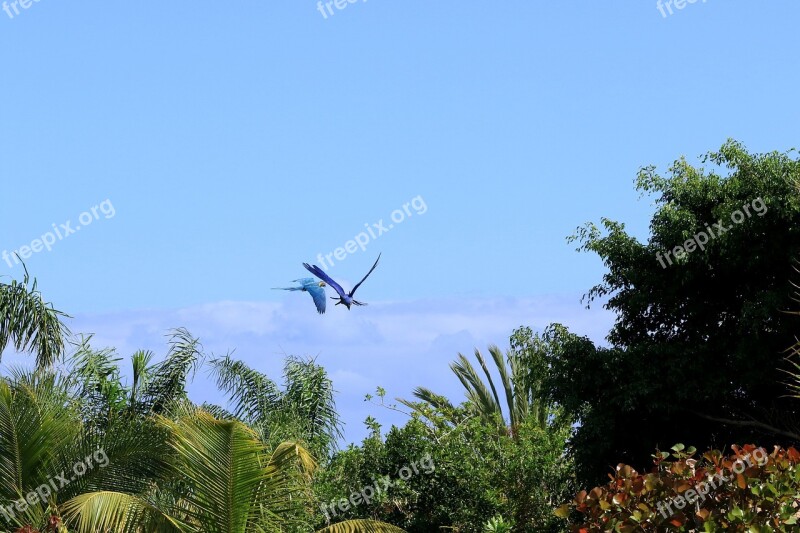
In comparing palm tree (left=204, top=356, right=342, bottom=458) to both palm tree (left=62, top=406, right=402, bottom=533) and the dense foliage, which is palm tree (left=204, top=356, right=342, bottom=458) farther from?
palm tree (left=62, top=406, right=402, bottom=533)

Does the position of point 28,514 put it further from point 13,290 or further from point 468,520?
point 13,290

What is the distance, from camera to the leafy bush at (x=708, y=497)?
25.2ft

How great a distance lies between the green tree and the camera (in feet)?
58.9

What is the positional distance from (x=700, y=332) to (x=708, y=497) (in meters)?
11.8

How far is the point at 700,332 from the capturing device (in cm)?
1925

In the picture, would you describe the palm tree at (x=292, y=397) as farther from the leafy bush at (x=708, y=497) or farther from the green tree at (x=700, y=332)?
the leafy bush at (x=708, y=497)

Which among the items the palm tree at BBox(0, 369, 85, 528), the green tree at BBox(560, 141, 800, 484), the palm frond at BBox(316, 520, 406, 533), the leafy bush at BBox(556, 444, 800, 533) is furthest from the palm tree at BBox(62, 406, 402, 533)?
the green tree at BBox(560, 141, 800, 484)

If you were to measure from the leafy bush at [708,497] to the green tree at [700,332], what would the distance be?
9.85 m

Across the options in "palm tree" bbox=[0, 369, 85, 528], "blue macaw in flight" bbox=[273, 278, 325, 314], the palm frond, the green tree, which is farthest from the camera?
the green tree

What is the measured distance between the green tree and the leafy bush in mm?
9854

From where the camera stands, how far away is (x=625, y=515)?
7.94 m

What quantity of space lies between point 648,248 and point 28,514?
1221cm

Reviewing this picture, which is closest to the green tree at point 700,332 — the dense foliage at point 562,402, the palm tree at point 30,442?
the dense foliage at point 562,402

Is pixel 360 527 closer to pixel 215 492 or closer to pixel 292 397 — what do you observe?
pixel 215 492
